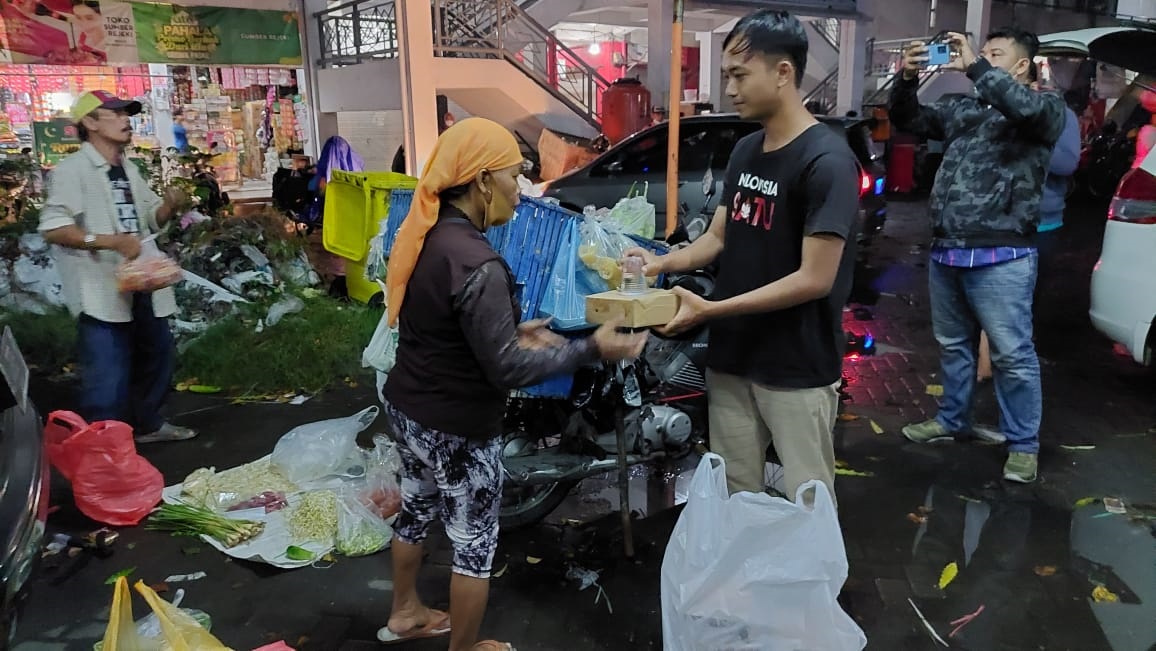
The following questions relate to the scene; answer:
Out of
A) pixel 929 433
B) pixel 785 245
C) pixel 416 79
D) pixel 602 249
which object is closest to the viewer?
pixel 785 245

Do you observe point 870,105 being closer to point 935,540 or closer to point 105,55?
point 105,55

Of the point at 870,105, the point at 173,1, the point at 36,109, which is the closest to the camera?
the point at 36,109

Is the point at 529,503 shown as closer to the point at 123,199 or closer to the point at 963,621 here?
the point at 963,621

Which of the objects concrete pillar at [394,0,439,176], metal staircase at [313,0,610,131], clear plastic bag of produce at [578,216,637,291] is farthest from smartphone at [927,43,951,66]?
metal staircase at [313,0,610,131]

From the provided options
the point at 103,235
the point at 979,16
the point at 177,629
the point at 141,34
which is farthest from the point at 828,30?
the point at 177,629

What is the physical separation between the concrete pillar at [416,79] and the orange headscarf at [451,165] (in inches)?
310

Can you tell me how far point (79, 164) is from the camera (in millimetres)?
3930

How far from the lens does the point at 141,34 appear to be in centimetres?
976

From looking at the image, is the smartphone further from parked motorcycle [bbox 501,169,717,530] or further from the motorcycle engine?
the motorcycle engine

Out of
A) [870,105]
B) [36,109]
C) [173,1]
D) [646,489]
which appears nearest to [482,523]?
[646,489]

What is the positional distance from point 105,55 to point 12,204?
3300 millimetres

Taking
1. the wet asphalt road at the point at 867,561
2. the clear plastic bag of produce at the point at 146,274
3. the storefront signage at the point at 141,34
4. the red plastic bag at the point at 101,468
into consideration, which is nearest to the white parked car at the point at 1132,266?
the wet asphalt road at the point at 867,561

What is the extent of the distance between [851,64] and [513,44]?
7594 mm

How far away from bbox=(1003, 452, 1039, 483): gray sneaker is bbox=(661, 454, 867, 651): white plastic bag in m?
2.29
